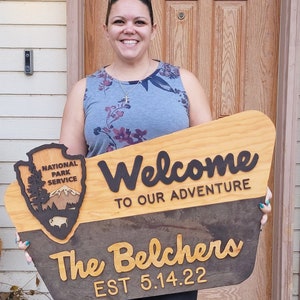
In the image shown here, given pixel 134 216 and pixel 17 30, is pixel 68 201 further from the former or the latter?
pixel 17 30

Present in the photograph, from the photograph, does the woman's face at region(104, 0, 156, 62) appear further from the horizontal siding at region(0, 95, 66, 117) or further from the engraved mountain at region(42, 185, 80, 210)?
the horizontal siding at region(0, 95, 66, 117)

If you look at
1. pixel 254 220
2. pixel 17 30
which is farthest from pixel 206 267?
pixel 17 30

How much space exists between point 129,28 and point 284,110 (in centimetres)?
143

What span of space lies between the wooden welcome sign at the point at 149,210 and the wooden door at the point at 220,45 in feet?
4.35

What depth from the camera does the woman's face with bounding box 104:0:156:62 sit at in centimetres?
175

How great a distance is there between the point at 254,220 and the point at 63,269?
0.67 metres

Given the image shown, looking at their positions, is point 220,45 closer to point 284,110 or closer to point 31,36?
point 284,110

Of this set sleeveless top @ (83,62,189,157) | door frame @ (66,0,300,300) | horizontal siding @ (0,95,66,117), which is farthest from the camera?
horizontal siding @ (0,95,66,117)

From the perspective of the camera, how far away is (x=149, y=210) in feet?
5.78

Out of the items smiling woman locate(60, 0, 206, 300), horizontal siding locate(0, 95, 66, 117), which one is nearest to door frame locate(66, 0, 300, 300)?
horizontal siding locate(0, 95, 66, 117)

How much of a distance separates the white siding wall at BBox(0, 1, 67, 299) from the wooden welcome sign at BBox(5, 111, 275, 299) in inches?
50.4

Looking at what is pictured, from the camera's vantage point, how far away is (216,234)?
1773mm

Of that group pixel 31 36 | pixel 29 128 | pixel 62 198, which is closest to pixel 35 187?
pixel 62 198

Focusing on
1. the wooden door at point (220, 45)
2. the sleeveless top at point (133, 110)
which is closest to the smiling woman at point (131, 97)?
the sleeveless top at point (133, 110)
